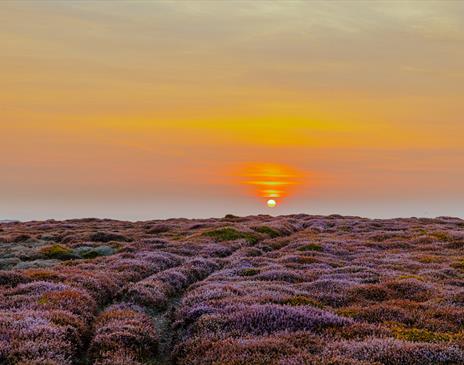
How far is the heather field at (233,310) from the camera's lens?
13.5 meters

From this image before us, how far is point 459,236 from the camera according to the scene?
4725 centimetres

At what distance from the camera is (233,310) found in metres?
17.8

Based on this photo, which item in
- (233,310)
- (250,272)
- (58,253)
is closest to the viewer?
(233,310)

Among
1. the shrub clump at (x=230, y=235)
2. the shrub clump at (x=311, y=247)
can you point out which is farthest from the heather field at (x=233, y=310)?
the shrub clump at (x=230, y=235)

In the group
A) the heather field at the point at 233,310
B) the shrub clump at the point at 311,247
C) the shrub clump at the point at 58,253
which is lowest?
the heather field at the point at 233,310

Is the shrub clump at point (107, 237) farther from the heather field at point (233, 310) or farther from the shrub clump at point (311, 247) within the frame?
the shrub clump at point (311, 247)

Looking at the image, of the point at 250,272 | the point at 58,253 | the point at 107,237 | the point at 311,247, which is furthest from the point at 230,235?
the point at 250,272

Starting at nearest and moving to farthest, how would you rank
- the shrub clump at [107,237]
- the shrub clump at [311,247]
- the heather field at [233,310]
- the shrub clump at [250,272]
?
the heather field at [233,310] → the shrub clump at [250,272] → the shrub clump at [311,247] → the shrub clump at [107,237]

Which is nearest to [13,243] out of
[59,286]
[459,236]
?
[59,286]

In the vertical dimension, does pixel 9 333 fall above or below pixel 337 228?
below

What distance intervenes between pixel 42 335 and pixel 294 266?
18.8 meters

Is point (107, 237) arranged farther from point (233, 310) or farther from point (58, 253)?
point (233, 310)

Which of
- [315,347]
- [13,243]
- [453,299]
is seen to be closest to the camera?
[315,347]

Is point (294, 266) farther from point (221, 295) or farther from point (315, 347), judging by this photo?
point (315, 347)
